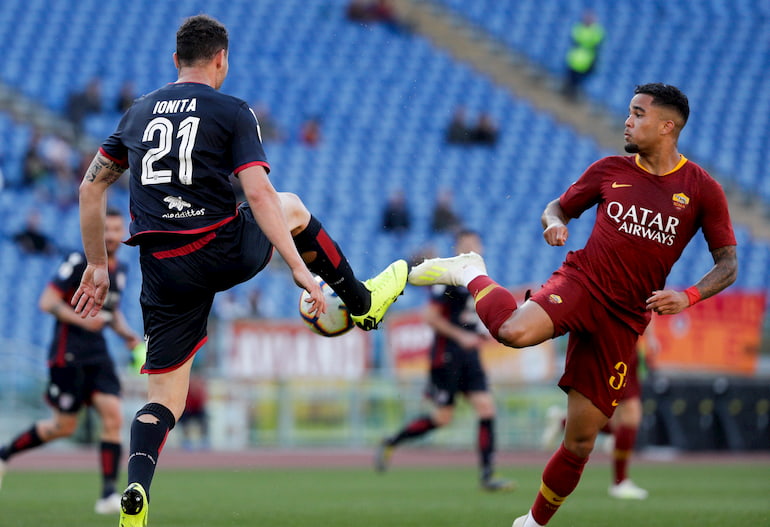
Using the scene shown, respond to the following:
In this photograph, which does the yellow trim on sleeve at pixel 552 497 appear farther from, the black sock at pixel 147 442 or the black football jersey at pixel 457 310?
the black football jersey at pixel 457 310

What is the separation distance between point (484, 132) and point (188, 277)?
16915 millimetres

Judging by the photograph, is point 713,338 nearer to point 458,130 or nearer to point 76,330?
point 458,130

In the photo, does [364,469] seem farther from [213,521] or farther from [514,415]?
[213,521]

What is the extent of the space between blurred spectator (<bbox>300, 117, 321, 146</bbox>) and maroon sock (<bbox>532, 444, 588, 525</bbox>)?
53.3ft

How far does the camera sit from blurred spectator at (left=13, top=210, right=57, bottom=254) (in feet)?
61.8

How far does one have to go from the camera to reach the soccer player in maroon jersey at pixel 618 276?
639cm

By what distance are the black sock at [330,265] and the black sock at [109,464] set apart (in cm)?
Answer: 327

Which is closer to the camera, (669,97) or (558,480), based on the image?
(558,480)

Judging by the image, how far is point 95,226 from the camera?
6.13m

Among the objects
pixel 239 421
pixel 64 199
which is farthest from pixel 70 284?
pixel 64 199

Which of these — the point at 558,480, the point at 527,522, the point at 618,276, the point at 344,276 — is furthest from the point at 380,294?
the point at 527,522

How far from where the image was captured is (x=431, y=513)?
8664mm

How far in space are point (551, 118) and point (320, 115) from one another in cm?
485

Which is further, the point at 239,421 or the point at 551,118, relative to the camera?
the point at 551,118
